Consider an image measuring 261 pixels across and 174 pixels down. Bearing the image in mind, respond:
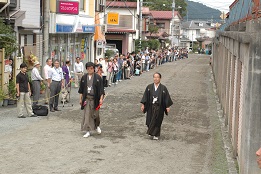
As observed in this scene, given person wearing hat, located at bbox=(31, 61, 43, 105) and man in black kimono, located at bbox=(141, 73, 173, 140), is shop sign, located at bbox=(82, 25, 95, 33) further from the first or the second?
man in black kimono, located at bbox=(141, 73, 173, 140)

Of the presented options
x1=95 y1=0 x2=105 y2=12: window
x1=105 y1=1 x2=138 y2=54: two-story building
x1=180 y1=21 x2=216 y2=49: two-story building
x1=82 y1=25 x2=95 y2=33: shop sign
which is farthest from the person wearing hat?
x1=180 y1=21 x2=216 y2=49: two-story building

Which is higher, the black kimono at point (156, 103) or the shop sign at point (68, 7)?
the shop sign at point (68, 7)

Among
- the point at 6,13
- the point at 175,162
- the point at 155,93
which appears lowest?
the point at 175,162

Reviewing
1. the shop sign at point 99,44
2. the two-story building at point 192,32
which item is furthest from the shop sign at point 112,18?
the two-story building at point 192,32

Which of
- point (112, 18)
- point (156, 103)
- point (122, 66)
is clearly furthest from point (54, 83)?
point (112, 18)

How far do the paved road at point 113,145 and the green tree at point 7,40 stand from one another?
8.03 ft

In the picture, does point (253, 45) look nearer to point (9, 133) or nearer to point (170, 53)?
point (9, 133)

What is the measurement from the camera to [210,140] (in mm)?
12500

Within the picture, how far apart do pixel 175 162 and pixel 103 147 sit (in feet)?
6.06

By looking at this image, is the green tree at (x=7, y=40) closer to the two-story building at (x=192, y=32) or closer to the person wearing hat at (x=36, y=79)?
the person wearing hat at (x=36, y=79)

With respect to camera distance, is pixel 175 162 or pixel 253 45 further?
pixel 175 162

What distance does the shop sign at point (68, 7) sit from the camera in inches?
993

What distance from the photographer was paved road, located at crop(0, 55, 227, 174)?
374 inches

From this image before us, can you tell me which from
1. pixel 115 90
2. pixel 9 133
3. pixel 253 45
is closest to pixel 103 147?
pixel 9 133
